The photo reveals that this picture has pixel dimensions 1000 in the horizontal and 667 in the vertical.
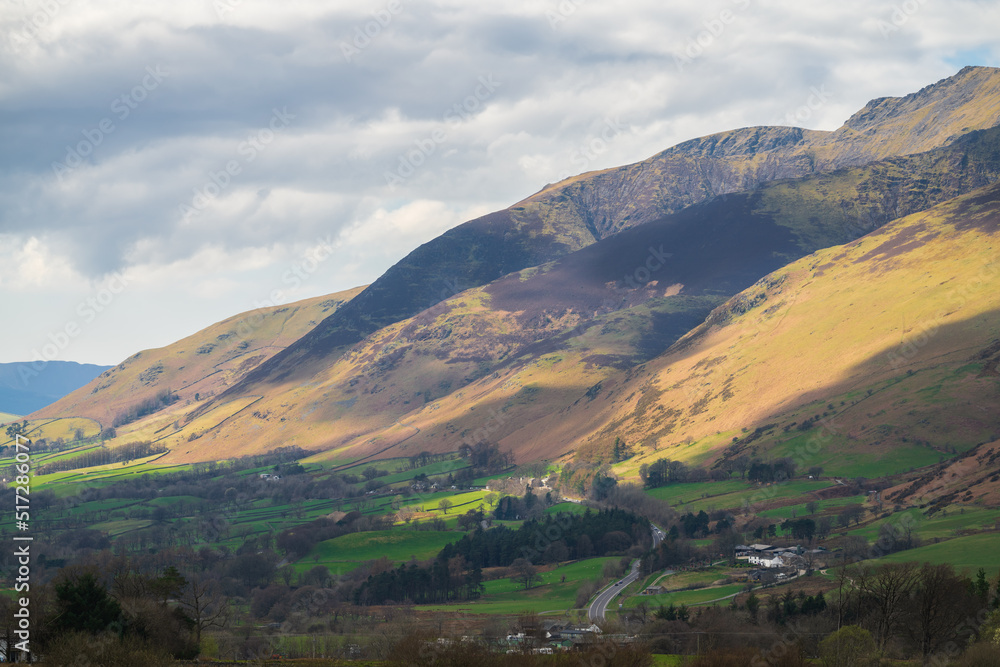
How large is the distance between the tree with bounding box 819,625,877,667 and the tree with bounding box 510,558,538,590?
289ft

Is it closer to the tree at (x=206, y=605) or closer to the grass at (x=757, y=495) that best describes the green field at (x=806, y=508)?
the grass at (x=757, y=495)

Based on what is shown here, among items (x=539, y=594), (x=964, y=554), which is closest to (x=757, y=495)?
(x=539, y=594)

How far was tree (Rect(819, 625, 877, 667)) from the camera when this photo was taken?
6569cm

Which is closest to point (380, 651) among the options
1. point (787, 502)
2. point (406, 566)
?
Answer: point (406, 566)

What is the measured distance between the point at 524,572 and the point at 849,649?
96809mm

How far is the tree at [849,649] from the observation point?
216 feet

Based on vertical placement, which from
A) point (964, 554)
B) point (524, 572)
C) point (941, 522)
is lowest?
point (941, 522)

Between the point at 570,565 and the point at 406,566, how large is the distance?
32547 mm

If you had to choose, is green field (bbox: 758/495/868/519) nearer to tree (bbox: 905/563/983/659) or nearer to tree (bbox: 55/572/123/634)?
tree (bbox: 905/563/983/659)

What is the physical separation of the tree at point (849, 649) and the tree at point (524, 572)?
88099 mm

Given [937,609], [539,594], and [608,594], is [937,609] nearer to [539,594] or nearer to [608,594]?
[608,594]

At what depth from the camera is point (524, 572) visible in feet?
519

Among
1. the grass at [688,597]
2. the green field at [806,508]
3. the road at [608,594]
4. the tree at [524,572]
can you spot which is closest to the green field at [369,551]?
the tree at [524,572]

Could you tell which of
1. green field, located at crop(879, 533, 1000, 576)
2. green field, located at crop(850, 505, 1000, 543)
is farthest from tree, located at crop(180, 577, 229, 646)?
green field, located at crop(850, 505, 1000, 543)
